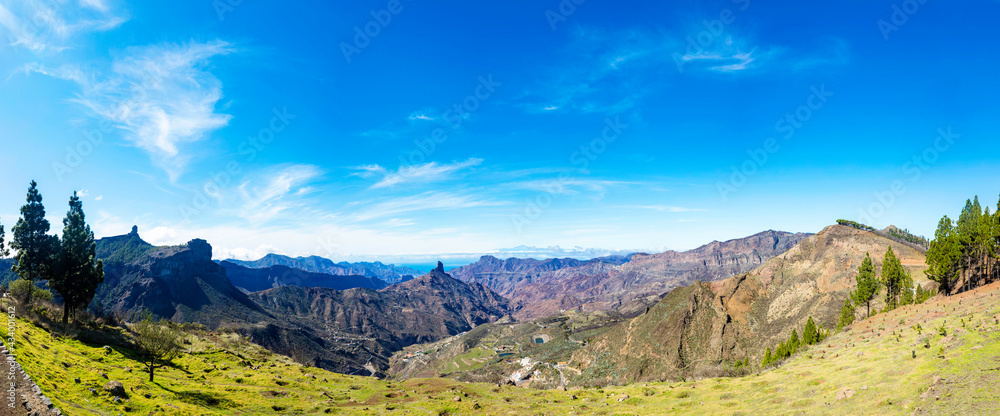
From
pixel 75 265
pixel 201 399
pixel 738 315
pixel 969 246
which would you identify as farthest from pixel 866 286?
pixel 75 265

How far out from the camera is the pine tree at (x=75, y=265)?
196 feet

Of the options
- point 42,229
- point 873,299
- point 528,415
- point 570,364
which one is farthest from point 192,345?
point 873,299

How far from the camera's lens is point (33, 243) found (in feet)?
194

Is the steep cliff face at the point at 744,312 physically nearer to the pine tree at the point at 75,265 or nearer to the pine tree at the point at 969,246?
the pine tree at the point at 969,246

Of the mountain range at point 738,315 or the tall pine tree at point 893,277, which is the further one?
the mountain range at point 738,315

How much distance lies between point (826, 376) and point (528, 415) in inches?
1220

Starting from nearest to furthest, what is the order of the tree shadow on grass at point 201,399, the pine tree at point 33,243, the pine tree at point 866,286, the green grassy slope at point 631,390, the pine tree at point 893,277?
the green grassy slope at point 631,390, the tree shadow on grass at point 201,399, the pine tree at point 33,243, the pine tree at point 893,277, the pine tree at point 866,286

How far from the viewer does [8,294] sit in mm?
51438

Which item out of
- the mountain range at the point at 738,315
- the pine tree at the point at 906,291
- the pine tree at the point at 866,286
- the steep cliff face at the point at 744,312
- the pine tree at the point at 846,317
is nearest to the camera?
the pine tree at the point at 906,291

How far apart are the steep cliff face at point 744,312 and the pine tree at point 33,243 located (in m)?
142

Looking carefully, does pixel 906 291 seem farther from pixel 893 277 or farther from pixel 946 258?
pixel 946 258

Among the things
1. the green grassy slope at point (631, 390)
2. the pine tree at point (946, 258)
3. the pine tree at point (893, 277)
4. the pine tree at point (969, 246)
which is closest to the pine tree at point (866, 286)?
the pine tree at point (893, 277)

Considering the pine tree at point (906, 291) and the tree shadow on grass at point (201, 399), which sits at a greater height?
the pine tree at point (906, 291)

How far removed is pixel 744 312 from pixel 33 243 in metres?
189
